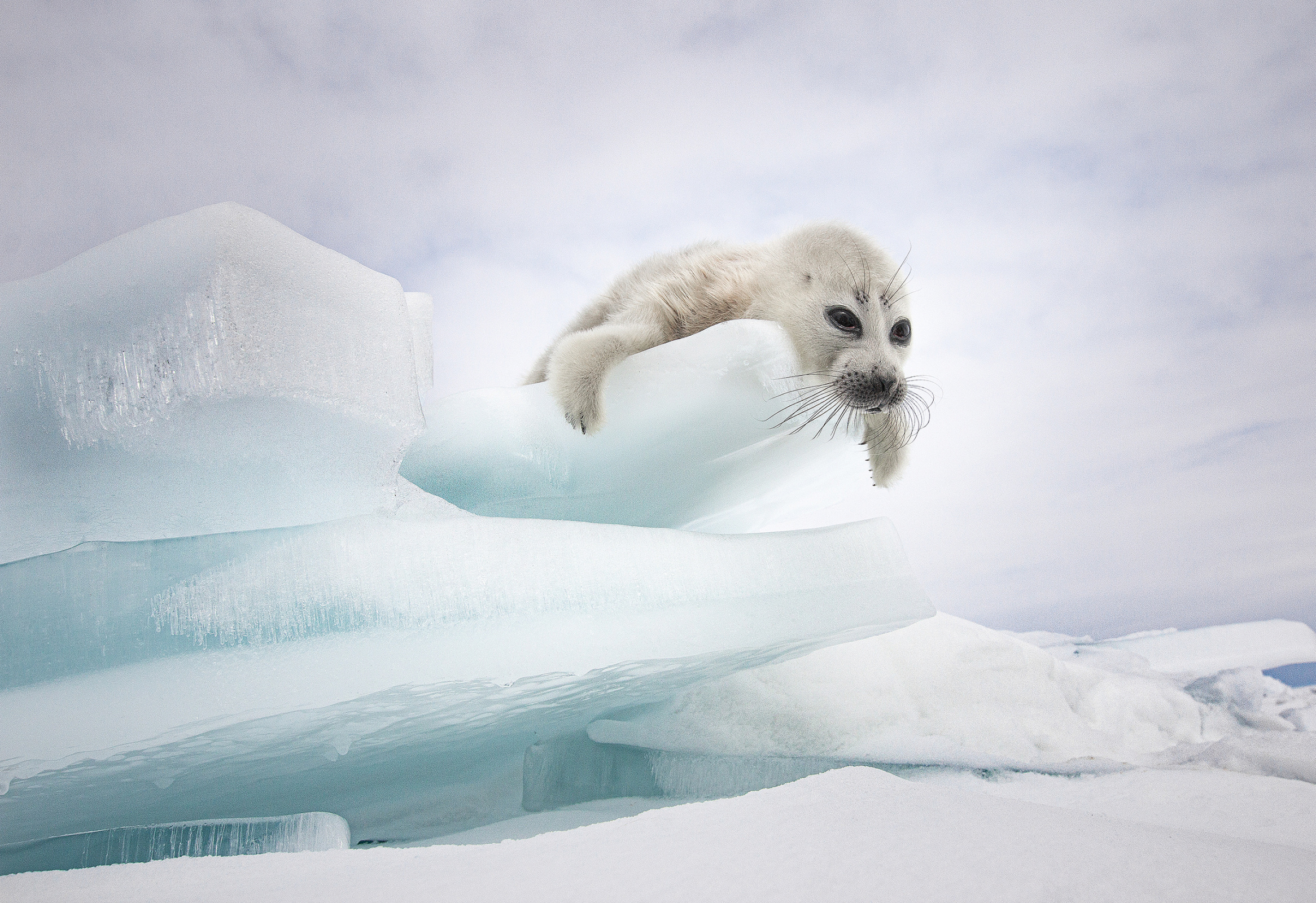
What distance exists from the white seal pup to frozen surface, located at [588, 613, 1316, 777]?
0.47 metres

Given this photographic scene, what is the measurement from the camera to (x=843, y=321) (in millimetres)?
1500

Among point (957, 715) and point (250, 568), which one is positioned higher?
point (250, 568)

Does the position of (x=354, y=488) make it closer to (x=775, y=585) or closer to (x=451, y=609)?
(x=451, y=609)

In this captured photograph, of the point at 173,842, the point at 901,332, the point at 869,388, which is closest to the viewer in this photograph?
the point at 173,842

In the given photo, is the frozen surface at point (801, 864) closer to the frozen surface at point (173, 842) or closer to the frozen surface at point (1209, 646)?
the frozen surface at point (173, 842)

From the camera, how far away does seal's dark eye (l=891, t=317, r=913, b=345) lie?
1579mm

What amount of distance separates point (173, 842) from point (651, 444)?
104cm

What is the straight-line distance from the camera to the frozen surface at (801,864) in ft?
1.77

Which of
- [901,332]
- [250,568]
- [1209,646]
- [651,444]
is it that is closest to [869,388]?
[901,332]

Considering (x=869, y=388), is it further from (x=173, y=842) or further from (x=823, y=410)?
(x=173, y=842)

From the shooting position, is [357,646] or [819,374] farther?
[819,374]

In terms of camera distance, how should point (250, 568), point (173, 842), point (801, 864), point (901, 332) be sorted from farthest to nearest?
point (901, 332) < point (173, 842) < point (250, 568) < point (801, 864)

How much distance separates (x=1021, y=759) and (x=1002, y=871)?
3.01 feet

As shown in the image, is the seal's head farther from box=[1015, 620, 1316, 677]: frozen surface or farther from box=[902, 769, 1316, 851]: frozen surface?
box=[1015, 620, 1316, 677]: frozen surface
